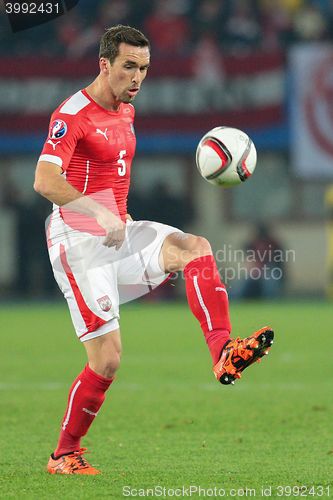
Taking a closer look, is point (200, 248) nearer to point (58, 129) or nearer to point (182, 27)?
point (58, 129)

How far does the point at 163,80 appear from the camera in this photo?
21203 mm

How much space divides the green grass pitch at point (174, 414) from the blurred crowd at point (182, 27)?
6.57 meters

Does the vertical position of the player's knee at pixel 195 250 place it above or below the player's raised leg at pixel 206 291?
above

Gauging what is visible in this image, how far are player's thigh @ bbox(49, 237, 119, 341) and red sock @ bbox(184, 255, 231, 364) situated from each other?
20.8 inches

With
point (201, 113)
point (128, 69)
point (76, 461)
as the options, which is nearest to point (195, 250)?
point (128, 69)

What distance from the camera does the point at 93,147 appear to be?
6.18m

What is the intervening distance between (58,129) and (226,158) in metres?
0.94

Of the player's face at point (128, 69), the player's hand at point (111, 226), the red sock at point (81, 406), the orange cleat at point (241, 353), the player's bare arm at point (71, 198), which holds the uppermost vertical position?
the player's face at point (128, 69)

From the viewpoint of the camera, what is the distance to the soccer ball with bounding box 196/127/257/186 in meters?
6.25

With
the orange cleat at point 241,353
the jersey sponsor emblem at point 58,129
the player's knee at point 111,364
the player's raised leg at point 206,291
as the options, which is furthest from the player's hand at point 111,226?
the orange cleat at point 241,353

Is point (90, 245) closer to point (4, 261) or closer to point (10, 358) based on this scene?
point (10, 358)

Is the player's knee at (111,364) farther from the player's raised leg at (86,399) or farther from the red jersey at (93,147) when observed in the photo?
the red jersey at (93,147)

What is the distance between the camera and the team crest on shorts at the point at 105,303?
611 centimetres

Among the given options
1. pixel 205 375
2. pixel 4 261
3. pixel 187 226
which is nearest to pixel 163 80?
pixel 187 226
